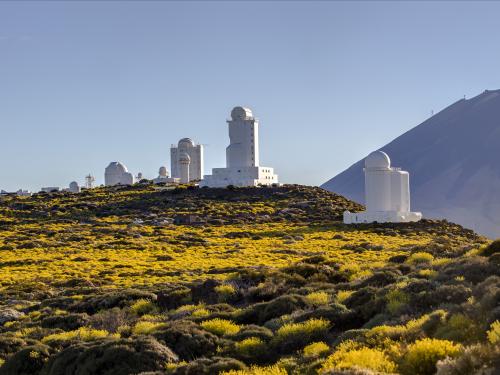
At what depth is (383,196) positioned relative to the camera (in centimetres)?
5766

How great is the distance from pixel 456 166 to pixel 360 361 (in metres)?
159

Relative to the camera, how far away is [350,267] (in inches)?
870

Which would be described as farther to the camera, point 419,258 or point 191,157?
point 191,157

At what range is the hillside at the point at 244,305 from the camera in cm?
947

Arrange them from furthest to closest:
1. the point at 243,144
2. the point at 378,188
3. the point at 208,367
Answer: the point at 243,144 → the point at 378,188 → the point at 208,367

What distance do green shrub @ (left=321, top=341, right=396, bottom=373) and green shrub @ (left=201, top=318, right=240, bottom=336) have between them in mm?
4408

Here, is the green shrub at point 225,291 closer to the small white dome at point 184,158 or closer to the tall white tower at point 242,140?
the tall white tower at point 242,140

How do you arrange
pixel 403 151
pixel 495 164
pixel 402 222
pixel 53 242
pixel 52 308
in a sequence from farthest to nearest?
pixel 403 151, pixel 495 164, pixel 402 222, pixel 53 242, pixel 52 308

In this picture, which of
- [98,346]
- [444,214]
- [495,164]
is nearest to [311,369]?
[98,346]

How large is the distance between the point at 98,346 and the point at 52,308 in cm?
962

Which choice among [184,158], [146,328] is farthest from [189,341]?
[184,158]

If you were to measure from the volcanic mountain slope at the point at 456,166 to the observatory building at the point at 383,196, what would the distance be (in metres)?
58.8

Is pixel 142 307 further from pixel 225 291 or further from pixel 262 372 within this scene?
pixel 262 372

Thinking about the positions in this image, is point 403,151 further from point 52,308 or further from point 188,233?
point 52,308
